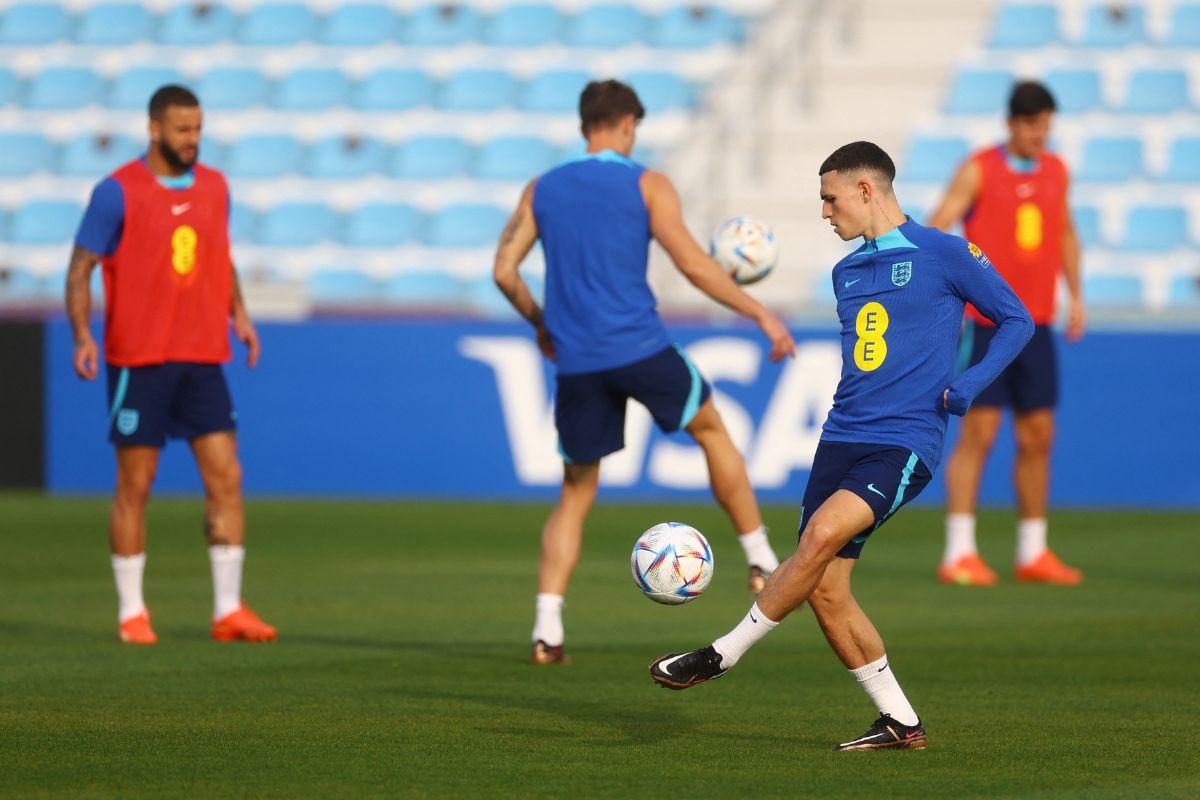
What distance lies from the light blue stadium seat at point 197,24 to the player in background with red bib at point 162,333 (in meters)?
14.1

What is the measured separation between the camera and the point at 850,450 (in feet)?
17.3

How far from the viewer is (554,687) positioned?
654 cm

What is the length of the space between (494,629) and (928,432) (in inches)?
132

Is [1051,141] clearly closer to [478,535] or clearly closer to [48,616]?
[478,535]

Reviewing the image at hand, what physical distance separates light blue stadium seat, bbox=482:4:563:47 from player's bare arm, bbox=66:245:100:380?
43.5 feet

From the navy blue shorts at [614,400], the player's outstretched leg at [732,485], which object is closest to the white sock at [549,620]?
the navy blue shorts at [614,400]

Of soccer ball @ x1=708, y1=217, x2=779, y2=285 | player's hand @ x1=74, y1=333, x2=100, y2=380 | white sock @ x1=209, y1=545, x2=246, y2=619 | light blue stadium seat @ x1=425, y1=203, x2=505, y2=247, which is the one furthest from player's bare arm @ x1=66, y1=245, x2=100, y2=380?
light blue stadium seat @ x1=425, y1=203, x2=505, y2=247

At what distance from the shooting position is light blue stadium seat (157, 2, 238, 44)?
21.4 meters

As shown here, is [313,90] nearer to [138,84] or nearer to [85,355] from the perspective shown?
[138,84]

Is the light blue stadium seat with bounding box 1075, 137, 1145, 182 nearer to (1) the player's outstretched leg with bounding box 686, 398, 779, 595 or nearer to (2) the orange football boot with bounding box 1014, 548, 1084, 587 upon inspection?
(2) the orange football boot with bounding box 1014, 548, 1084, 587

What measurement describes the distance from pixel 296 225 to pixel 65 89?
3700mm

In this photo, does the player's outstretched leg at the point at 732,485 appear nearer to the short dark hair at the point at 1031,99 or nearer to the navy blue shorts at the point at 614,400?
the navy blue shorts at the point at 614,400

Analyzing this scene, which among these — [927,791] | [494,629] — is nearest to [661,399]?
[494,629]

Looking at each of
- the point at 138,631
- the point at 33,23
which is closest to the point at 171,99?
the point at 138,631
